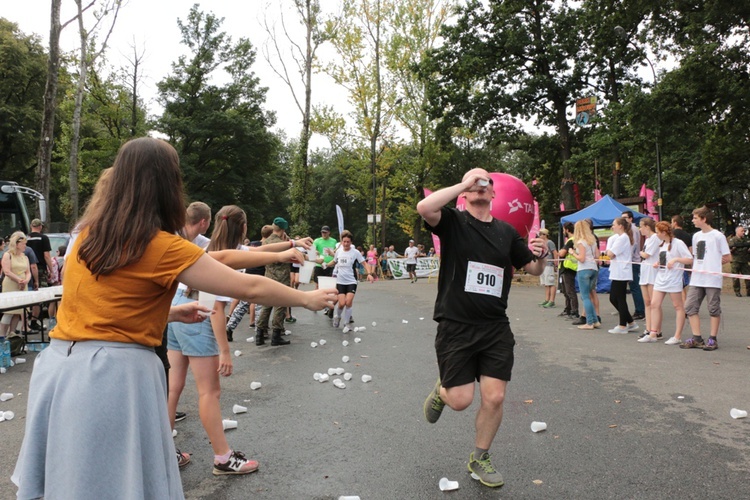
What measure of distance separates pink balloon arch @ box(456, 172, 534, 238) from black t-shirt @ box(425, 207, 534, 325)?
28.1 feet

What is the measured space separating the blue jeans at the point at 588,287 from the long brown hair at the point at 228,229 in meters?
8.05

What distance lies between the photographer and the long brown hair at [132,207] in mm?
1938

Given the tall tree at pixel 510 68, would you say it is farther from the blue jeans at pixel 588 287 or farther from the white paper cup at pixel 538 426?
the white paper cup at pixel 538 426

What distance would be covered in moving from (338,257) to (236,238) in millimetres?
6494

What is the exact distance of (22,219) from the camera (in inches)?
633

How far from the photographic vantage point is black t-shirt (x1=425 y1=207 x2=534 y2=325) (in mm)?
3814

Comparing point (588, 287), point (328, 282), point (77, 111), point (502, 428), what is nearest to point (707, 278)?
point (588, 287)

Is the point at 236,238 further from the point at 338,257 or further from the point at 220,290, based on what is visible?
the point at 338,257

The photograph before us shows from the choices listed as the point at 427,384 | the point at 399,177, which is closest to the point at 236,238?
the point at 427,384

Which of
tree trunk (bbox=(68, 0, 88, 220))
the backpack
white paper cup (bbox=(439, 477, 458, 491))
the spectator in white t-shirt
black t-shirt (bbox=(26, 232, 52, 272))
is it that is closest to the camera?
white paper cup (bbox=(439, 477, 458, 491))

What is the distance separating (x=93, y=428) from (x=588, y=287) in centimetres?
1032

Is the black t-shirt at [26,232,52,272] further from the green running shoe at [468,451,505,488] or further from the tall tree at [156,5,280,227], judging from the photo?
the tall tree at [156,5,280,227]

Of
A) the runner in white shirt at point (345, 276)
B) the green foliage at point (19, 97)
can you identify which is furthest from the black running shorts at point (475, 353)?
the green foliage at point (19, 97)

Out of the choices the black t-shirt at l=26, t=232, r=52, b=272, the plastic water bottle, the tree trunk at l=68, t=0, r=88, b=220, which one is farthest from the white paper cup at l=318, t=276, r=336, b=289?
the tree trunk at l=68, t=0, r=88, b=220
